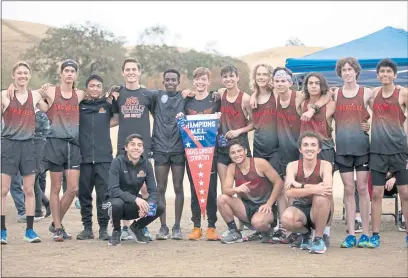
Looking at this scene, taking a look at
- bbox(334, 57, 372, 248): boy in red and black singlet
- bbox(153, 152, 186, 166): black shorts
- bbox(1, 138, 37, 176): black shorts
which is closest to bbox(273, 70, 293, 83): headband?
bbox(334, 57, 372, 248): boy in red and black singlet

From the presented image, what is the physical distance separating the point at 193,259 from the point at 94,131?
240cm

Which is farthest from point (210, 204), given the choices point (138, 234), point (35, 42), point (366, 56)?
point (35, 42)

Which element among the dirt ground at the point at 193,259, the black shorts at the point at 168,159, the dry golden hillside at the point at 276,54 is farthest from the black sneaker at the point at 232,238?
the dry golden hillside at the point at 276,54

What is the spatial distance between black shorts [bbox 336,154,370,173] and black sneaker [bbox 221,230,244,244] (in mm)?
1482

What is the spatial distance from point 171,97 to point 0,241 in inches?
106

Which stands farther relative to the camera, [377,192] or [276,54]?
[276,54]

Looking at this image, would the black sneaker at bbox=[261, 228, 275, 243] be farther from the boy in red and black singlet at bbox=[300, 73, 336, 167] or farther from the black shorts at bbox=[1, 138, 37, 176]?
the black shorts at bbox=[1, 138, 37, 176]

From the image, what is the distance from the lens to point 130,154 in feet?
25.9

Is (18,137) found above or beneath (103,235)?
above

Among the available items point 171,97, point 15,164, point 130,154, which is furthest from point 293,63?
point 15,164

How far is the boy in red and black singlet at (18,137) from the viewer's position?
305 inches

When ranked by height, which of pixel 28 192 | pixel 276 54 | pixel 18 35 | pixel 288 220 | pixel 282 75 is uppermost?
pixel 18 35

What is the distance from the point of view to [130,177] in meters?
7.93

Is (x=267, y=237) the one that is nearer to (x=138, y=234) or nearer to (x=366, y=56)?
(x=138, y=234)
